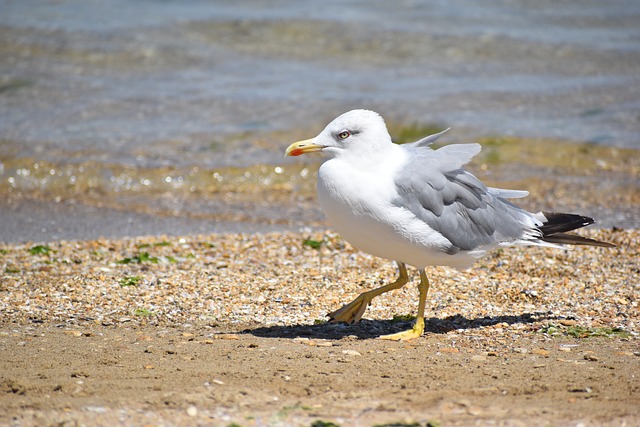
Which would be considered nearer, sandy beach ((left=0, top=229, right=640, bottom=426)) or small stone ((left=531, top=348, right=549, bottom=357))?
sandy beach ((left=0, top=229, right=640, bottom=426))

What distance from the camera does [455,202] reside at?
5188 mm

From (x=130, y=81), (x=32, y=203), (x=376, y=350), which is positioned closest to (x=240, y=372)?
(x=376, y=350)

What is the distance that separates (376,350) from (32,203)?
222 inches

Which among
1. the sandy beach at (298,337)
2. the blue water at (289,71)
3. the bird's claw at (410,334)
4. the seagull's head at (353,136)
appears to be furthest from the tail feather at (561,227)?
the blue water at (289,71)

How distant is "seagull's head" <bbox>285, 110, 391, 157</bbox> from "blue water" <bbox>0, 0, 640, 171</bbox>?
19.2 ft

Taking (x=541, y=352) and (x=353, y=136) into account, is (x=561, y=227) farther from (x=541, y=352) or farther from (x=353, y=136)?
(x=353, y=136)

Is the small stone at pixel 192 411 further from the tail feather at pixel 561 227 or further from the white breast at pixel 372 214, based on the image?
the tail feather at pixel 561 227

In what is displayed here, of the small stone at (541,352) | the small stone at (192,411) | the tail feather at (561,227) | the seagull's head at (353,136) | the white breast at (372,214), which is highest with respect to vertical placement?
the seagull's head at (353,136)

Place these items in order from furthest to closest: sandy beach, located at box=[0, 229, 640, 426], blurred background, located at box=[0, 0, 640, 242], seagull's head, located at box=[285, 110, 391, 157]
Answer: blurred background, located at box=[0, 0, 640, 242] → seagull's head, located at box=[285, 110, 391, 157] → sandy beach, located at box=[0, 229, 640, 426]

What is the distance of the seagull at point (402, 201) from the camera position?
4.80 metres

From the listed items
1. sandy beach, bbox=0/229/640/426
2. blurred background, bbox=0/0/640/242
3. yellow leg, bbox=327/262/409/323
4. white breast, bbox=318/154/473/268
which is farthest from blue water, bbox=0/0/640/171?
white breast, bbox=318/154/473/268

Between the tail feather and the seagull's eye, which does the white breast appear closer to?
the seagull's eye

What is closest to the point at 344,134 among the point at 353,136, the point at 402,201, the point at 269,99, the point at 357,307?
the point at 353,136

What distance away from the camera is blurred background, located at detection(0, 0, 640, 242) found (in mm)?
9523
